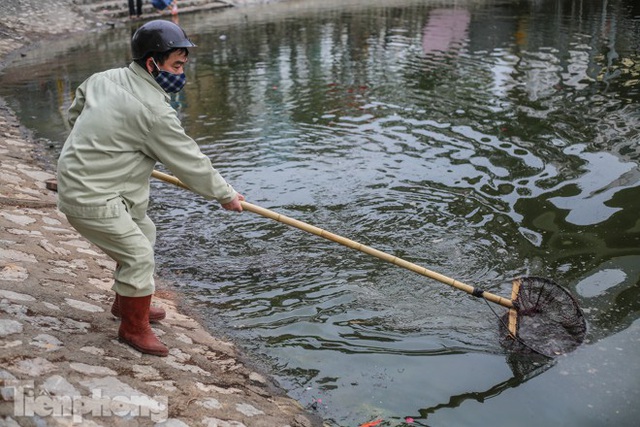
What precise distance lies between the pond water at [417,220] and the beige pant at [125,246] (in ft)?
5.30

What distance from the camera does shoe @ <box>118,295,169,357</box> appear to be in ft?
15.8

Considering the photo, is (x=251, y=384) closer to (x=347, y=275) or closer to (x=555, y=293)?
(x=347, y=275)

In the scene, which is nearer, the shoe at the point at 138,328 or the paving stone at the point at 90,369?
the paving stone at the point at 90,369

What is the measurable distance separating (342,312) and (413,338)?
0.82 m

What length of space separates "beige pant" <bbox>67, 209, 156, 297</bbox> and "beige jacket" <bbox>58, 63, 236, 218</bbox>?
0.07m

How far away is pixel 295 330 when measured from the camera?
251 inches

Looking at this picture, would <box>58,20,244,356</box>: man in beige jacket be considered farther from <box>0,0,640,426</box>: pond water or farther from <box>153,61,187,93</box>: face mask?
<box>0,0,640,426</box>: pond water

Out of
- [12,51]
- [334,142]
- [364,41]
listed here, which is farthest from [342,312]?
[12,51]

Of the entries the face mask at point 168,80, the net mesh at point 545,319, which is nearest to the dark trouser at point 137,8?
the face mask at point 168,80

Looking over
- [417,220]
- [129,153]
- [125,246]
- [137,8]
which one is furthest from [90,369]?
[137,8]

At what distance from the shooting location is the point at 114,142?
443cm

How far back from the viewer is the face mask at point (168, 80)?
15.2ft

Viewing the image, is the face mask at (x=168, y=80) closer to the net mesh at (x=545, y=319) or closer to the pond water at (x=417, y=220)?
Result: the pond water at (x=417, y=220)

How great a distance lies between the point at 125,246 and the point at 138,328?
29.1 inches
